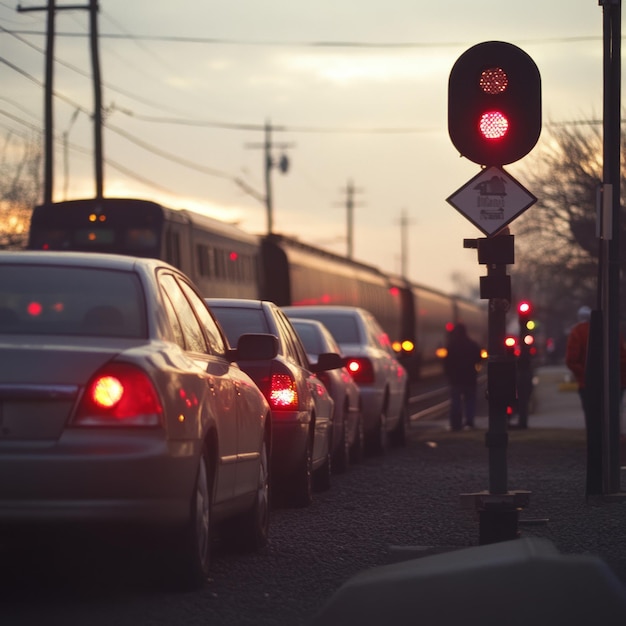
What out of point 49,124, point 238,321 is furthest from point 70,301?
point 49,124

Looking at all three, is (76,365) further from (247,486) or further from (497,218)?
(497,218)

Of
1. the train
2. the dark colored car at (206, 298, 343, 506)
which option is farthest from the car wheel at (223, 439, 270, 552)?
the train

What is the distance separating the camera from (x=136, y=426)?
23.6ft

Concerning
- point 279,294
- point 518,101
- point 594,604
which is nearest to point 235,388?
point 518,101

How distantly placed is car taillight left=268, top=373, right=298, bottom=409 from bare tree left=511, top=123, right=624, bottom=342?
92.6ft

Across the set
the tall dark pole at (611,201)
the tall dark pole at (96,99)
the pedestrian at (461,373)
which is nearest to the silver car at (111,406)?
the tall dark pole at (611,201)

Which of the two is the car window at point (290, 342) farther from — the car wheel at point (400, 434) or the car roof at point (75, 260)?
the car wheel at point (400, 434)

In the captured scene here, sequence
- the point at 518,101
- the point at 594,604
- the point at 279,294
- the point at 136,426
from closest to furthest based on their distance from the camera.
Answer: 1. the point at 594,604
2. the point at 136,426
3. the point at 518,101
4. the point at 279,294

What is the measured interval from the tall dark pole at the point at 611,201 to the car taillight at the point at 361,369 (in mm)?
4674

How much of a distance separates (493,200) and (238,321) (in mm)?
3393

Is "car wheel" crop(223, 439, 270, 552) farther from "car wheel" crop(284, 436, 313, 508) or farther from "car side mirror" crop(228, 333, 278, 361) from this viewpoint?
"car wheel" crop(284, 436, 313, 508)

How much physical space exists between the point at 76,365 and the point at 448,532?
14.1 feet

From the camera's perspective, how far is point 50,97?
34781mm

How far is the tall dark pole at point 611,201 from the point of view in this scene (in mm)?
13930
